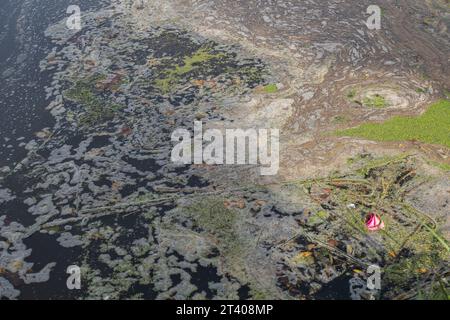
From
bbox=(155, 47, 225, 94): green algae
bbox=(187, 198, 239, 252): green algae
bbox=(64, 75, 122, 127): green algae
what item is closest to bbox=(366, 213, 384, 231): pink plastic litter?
bbox=(187, 198, 239, 252): green algae

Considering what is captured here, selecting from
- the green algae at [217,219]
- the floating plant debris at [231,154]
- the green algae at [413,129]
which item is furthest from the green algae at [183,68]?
the green algae at [413,129]

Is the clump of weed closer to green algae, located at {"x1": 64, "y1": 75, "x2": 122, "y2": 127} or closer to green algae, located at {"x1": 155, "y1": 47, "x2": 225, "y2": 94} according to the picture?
green algae, located at {"x1": 155, "y1": 47, "x2": 225, "y2": 94}

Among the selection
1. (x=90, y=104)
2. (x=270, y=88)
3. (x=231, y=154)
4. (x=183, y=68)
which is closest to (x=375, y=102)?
(x=270, y=88)

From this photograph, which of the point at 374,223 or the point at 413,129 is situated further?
the point at 413,129

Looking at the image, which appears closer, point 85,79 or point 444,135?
point 444,135

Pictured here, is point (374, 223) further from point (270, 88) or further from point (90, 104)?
point (90, 104)
